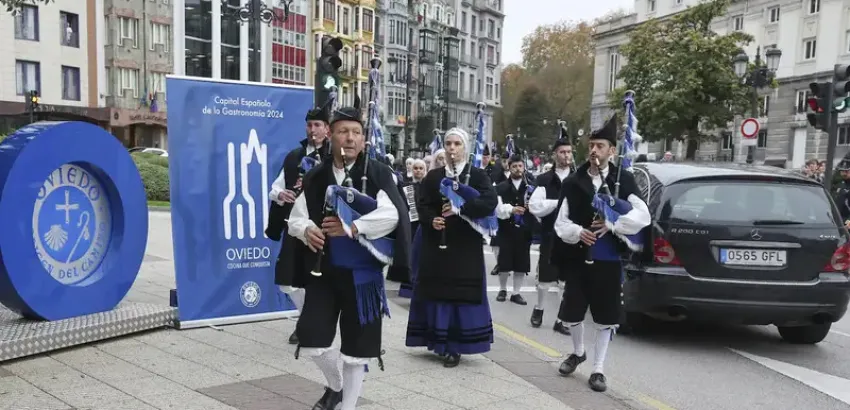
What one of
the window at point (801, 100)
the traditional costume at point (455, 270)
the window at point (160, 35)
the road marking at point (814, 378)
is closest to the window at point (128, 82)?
the window at point (160, 35)

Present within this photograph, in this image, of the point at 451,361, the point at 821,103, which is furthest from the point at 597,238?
the point at 821,103

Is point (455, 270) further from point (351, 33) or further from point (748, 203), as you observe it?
point (351, 33)

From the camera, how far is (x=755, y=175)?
23.0 feet

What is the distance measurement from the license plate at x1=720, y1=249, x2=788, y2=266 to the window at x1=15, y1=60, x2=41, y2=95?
123ft

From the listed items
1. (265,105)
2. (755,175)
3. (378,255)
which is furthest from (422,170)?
(378,255)

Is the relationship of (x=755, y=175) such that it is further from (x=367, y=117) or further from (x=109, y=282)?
(x=109, y=282)

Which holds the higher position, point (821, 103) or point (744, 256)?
point (821, 103)

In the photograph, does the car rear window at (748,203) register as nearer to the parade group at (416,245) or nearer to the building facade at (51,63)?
the parade group at (416,245)

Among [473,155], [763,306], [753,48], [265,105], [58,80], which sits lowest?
[763,306]

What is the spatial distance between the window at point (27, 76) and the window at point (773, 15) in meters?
43.2

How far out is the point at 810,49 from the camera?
145 feet

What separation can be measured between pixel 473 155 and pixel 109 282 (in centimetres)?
337

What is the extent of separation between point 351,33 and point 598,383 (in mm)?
57551

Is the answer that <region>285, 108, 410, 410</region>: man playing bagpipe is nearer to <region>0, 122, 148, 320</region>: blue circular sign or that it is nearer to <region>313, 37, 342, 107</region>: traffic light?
<region>0, 122, 148, 320</region>: blue circular sign
